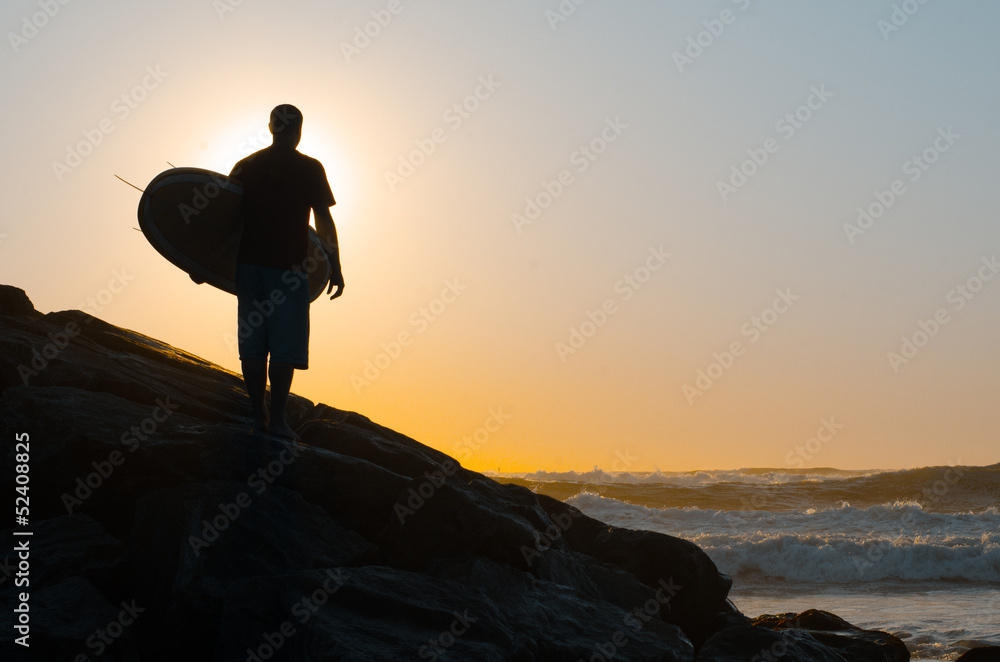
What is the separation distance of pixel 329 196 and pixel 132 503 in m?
2.44

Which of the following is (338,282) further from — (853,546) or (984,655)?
(853,546)

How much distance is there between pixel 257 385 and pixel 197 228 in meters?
1.51

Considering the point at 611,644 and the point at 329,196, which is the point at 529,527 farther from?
the point at 329,196

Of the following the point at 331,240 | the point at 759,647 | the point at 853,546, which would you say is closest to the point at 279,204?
the point at 331,240

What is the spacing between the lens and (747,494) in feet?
96.9

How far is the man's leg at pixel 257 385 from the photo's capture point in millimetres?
5672

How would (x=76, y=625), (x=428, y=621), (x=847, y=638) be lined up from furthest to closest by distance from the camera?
(x=847, y=638) → (x=428, y=621) → (x=76, y=625)

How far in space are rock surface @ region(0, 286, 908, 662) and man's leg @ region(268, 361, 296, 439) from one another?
219 millimetres

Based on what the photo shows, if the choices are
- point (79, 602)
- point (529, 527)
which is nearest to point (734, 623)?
point (529, 527)

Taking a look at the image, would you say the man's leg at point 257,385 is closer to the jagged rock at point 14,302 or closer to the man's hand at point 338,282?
the man's hand at point 338,282

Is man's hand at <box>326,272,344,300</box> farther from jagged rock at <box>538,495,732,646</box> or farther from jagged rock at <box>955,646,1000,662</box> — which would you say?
jagged rock at <box>955,646,1000,662</box>

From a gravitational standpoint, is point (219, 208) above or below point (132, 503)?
above

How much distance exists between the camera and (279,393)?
5699 millimetres

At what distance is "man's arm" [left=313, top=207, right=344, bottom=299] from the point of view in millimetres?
5770
